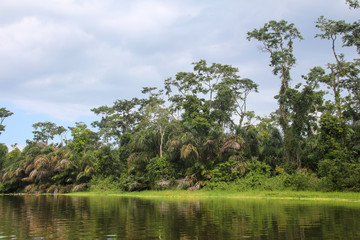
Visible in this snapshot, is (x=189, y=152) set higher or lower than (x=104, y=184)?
higher

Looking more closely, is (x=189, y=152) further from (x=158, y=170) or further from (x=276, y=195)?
(x=276, y=195)

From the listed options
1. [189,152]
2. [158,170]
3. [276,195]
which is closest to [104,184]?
[158,170]

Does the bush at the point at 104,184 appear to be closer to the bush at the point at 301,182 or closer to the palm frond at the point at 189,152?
the palm frond at the point at 189,152

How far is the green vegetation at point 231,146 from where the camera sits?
26.2m

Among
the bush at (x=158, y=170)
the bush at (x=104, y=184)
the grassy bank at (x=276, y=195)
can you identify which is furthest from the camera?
the bush at (x=104, y=184)

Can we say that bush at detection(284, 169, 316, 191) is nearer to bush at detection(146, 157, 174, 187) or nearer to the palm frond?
the palm frond

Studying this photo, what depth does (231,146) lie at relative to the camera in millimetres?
30188

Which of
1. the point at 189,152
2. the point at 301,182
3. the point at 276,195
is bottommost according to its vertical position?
the point at 276,195

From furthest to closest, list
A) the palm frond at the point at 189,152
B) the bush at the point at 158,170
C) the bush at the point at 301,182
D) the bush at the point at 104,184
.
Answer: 1. the bush at the point at 104,184
2. the bush at the point at 158,170
3. the palm frond at the point at 189,152
4. the bush at the point at 301,182

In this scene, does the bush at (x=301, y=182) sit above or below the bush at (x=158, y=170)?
below

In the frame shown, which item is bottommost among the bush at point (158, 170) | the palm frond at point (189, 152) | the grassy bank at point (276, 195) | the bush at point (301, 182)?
the grassy bank at point (276, 195)

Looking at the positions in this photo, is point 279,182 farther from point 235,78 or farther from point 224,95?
point 235,78

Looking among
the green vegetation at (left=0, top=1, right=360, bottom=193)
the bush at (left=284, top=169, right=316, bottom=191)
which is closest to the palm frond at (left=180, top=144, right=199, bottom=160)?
the green vegetation at (left=0, top=1, right=360, bottom=193)

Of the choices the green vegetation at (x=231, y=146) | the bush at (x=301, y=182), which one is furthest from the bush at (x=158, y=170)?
the bush at (x=301, y=182)
